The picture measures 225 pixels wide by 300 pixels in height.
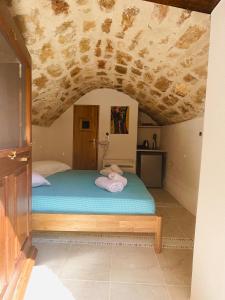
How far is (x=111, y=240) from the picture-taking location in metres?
2.09

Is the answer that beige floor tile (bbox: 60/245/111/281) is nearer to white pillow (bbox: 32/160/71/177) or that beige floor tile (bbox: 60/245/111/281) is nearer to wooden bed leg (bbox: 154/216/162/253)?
wooden bed leg (bbox: 154/216/162/253)

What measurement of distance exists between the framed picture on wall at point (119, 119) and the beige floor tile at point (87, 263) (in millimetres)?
2744

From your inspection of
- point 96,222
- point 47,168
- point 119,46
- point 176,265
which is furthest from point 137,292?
point 119,46

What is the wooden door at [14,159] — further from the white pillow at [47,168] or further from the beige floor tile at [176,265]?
the white pillow at [47,168]

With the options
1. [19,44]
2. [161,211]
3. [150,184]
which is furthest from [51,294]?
[150,184]

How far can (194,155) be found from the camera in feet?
9.82

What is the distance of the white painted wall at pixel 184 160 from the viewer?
9.53 feet

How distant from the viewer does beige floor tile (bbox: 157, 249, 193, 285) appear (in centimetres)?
156

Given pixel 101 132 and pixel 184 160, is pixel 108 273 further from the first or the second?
pixel 101 132

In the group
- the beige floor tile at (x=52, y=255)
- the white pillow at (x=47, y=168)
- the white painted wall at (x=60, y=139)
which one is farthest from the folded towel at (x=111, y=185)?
the white painted wall at (x=60, y=139)

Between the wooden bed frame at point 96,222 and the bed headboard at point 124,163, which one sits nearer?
the wooden bed frame at point 96,222

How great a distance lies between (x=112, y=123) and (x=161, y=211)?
213 cm

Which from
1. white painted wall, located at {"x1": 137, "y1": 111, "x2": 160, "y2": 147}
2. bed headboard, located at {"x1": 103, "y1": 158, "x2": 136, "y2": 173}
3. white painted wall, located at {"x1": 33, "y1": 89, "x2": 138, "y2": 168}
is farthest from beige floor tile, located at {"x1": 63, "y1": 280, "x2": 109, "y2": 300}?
white painted wall, located at {"x1": 137, "y1": 111, "x2": 160, "y2": 147}

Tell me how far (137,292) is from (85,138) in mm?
3283
